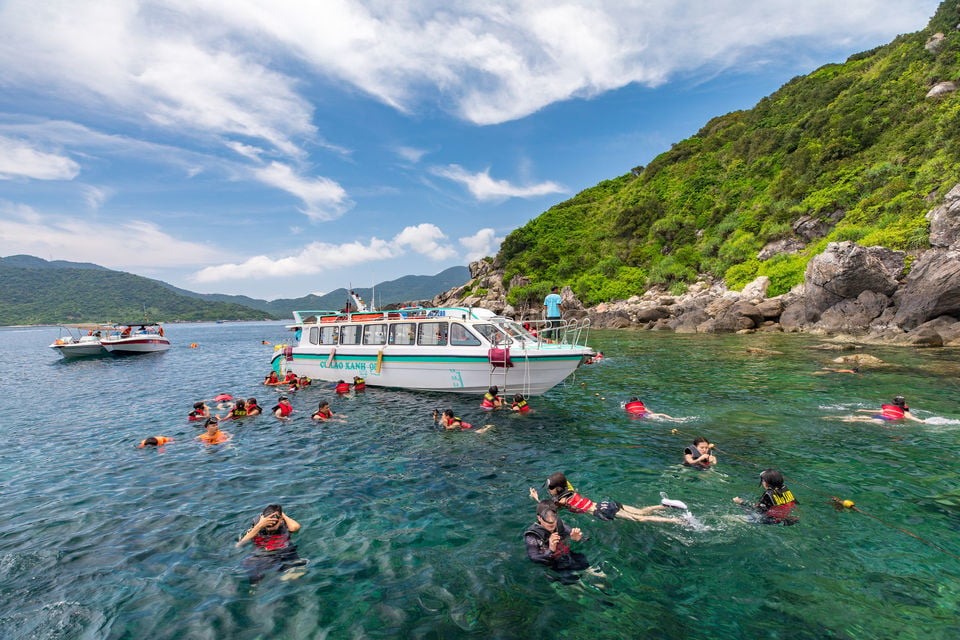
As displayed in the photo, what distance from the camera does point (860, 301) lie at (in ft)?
94.5

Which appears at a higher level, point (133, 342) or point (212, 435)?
point (133, 342)

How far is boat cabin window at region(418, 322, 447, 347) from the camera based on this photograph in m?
16.7

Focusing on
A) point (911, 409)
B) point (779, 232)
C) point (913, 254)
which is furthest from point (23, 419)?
point (779, 232)

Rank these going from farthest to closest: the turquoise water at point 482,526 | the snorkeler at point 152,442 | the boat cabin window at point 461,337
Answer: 1. the boat cabin window at point 461,337
2. the snorkeler at point 152,442
3. the turquoise water at point 482,526

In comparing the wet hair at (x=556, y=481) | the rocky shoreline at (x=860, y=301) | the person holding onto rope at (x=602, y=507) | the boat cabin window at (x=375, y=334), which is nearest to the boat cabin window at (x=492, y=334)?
the boat cabin window at (x=375, y=334)

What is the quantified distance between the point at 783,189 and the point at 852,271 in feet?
98.4

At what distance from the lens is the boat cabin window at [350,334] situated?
2017cm

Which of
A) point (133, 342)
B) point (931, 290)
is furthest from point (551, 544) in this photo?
point (133, 342)

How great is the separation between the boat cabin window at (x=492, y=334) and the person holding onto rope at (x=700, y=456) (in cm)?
714

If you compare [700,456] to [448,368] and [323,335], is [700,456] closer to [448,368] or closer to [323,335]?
[448,368]

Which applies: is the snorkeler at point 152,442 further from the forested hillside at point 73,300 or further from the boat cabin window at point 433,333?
the forested hillside at point 73,300

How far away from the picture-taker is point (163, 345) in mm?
46312

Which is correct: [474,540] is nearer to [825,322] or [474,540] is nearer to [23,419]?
[23,419]

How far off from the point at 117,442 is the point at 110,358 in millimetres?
37532
